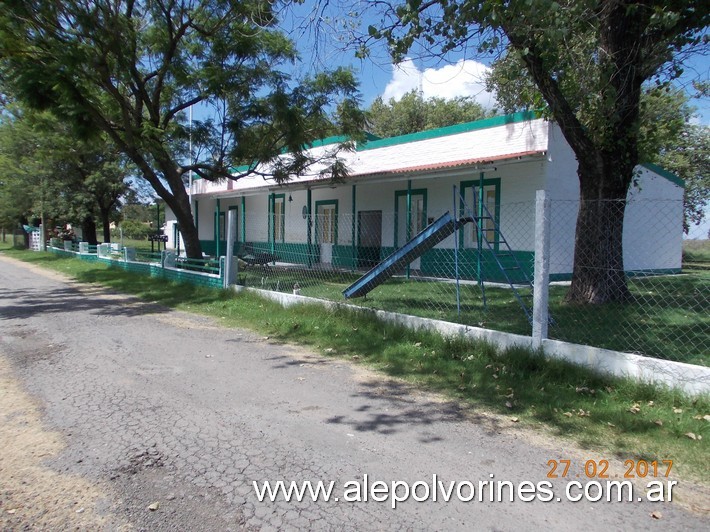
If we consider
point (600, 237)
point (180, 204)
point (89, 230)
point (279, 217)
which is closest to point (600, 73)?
point (600, 237)

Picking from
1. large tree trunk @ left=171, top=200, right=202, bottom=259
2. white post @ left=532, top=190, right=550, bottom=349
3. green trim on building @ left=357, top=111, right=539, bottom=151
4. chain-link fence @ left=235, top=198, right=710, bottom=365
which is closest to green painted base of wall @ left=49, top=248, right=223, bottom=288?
chain-link fence @ left=235, top=198, right=710, bottom=365

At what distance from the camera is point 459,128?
562 inches

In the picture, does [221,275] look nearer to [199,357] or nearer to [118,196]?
[199,357]

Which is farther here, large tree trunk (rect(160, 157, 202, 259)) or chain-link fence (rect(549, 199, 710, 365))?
large tree trunk (rect(160, 157, 202, 259))

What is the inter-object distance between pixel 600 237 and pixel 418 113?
29003 mm

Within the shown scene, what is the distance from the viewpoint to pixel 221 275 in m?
11.3

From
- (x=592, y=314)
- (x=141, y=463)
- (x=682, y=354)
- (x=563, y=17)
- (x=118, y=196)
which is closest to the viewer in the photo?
(x=141, y=463)

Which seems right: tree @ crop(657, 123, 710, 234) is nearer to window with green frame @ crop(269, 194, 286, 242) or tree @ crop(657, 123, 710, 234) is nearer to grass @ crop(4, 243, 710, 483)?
window with green frame @ crop(269, 194, 286, 242)

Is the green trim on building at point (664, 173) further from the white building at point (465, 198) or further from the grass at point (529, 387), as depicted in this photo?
the grass at point (529, 387)

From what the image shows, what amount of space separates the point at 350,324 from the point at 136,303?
6.10 metres

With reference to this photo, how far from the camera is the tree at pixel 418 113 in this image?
3219 centimetres

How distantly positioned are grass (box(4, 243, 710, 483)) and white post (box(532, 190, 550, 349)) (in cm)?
32

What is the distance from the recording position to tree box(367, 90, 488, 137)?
32188 millimetres

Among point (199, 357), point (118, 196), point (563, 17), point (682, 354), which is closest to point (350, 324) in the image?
point (199, 357)
